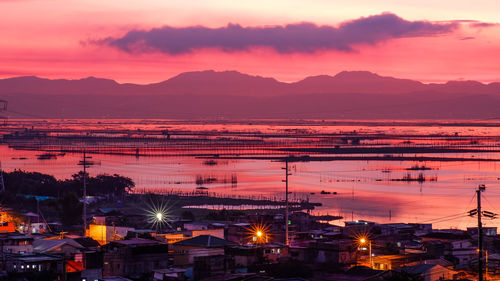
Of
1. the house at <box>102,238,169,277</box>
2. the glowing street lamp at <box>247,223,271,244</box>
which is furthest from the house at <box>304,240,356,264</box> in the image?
the house at <box>102,238,169,277</box>

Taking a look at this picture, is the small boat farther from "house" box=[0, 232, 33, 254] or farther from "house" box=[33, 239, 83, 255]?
"house" box=[33, 239, 83, 255]

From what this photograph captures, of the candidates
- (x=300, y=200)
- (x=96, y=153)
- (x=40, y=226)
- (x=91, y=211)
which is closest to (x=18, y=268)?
(x=40, y=226)

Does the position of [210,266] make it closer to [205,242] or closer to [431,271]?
[205,242]

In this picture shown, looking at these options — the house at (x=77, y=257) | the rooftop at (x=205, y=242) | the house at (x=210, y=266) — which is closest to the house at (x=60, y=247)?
the house at (x=77, y=257)

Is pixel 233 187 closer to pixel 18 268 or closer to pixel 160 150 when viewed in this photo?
pixel 18 268

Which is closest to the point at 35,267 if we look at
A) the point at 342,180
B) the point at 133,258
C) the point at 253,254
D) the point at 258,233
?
the point at 133,258
